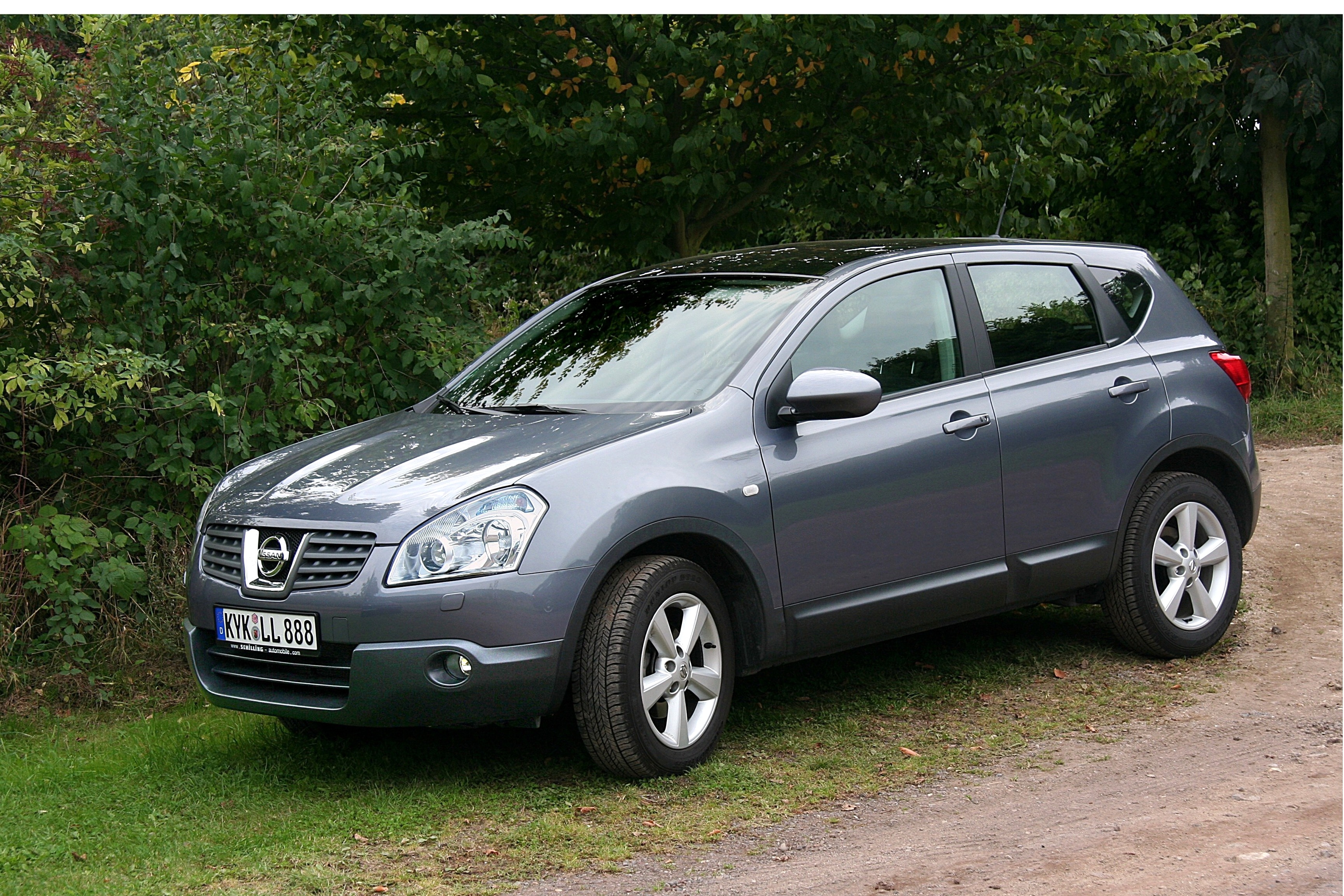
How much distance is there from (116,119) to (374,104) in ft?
7.87

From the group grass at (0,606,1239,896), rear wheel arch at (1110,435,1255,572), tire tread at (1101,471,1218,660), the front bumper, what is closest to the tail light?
rear wheel arch at (1110,435,1255,572)

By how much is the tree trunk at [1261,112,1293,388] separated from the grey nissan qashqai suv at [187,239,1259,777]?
31.2ft

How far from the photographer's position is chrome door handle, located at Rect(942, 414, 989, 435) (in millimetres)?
5629

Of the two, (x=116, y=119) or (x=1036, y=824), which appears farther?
(x=116, y=119)

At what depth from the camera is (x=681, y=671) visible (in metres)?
4.91

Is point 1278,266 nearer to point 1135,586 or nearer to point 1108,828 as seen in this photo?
point 1135,586

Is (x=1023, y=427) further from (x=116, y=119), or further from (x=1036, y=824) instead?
(x=116, y=119)

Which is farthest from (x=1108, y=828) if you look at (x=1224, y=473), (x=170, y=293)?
(x=170, y=293)

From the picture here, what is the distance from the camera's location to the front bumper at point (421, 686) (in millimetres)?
4531

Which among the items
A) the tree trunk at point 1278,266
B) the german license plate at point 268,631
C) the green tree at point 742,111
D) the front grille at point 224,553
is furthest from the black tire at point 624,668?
the tree trunk at point 1278,266

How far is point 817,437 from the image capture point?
5.30 m

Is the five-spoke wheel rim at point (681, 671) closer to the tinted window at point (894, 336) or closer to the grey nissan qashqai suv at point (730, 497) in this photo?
the grey nissan qashqai suv at point (730, 497)

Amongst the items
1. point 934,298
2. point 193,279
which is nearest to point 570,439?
point 934,298

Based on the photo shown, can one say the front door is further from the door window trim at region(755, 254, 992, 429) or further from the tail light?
the tail light
